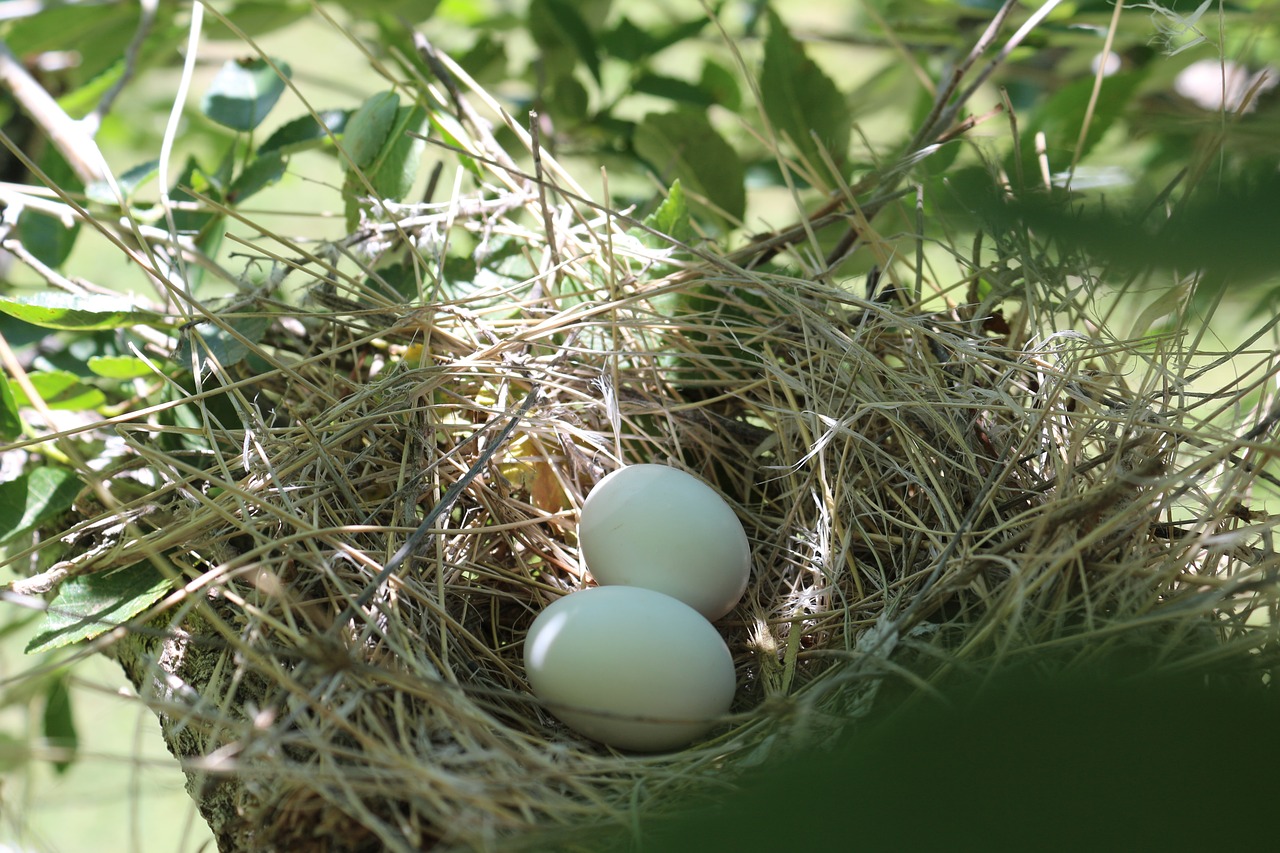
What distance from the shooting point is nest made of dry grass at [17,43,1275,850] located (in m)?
0.47

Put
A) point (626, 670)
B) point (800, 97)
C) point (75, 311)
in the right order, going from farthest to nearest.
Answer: point (800, 97) → point (75, 311) → point (626, 670)

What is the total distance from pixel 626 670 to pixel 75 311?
488 mm

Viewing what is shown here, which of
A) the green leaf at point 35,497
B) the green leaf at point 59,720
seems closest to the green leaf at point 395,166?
the green leaf at point 35,497

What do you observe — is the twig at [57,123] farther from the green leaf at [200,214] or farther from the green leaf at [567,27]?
the green leaf at [567,27]

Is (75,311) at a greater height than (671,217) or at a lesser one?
lesser

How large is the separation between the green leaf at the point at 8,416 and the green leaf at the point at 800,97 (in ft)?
2.26

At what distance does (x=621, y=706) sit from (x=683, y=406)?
0.26 metres

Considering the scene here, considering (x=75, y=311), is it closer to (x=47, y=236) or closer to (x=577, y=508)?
(x=47, y=236)

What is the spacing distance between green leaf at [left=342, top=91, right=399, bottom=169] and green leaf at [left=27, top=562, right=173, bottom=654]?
0.38 m

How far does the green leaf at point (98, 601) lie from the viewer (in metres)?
0.57

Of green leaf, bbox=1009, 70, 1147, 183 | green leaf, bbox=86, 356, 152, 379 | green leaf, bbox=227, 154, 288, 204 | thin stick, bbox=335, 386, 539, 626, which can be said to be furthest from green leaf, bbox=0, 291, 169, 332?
green leaf, bbox=1009, 70, 1147, 183

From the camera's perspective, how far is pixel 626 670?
562 mm

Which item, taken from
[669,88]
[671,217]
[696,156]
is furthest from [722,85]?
[671,217]

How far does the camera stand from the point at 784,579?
2.34 feet
